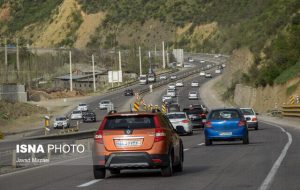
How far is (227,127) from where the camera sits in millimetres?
31531

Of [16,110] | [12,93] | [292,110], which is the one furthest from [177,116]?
[12,93]

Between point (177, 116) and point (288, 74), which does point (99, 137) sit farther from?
point (288, 74)

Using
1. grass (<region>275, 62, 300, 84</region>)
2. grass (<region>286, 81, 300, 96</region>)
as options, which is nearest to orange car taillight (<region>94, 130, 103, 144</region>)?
grass (<region>286, 81, 300, 96</region>)

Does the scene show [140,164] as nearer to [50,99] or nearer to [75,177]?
[75,177]

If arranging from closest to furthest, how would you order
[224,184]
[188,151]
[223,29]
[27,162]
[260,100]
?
1. [224,184]
2. [27,162]
3. [188,151]
4. [260,100]
5. [223,29]

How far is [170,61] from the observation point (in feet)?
652

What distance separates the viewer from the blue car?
31406mm

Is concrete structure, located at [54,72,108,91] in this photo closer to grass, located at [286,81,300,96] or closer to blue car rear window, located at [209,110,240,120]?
grass, located at [286,81,300,96]

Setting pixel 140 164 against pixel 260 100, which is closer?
pixel 140 164

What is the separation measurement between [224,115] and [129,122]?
49.3 ft

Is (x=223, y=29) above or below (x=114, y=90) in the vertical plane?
above

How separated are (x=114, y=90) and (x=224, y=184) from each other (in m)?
118

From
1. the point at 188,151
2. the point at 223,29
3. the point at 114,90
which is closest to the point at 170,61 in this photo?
the point at 223,29

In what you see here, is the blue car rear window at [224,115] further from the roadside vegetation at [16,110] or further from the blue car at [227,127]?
the roadside vegetation at [16,110]
